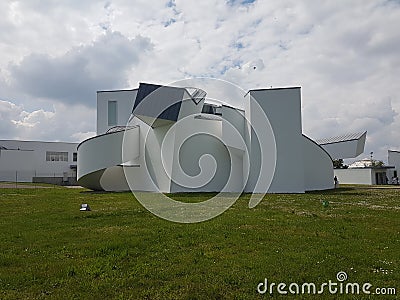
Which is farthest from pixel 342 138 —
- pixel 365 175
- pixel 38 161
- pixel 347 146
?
pixel 38 161

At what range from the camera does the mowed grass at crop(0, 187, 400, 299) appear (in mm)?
5465

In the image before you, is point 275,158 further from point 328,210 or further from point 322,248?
point 322,248

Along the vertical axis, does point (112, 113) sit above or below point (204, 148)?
above

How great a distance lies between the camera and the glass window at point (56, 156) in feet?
214

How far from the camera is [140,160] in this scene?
102 ft

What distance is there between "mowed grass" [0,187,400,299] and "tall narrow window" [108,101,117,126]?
1467 inches

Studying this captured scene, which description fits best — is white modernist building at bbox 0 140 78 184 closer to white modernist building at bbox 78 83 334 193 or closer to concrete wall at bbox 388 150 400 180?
white modernist building at bbox 78 83 334 193

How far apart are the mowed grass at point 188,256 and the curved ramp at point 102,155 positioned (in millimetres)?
15363

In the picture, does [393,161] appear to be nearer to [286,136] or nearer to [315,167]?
[315,167]

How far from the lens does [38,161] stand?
6316 cm

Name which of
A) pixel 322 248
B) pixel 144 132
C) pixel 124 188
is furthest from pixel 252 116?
pixel 322 248

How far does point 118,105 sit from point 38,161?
22415 mm

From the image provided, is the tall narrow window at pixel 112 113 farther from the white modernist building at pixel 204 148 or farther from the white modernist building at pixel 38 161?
the white modernist building at pixel 204 148

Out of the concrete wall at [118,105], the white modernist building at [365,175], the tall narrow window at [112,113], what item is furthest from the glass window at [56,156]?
the white modernist building at [365,175]
